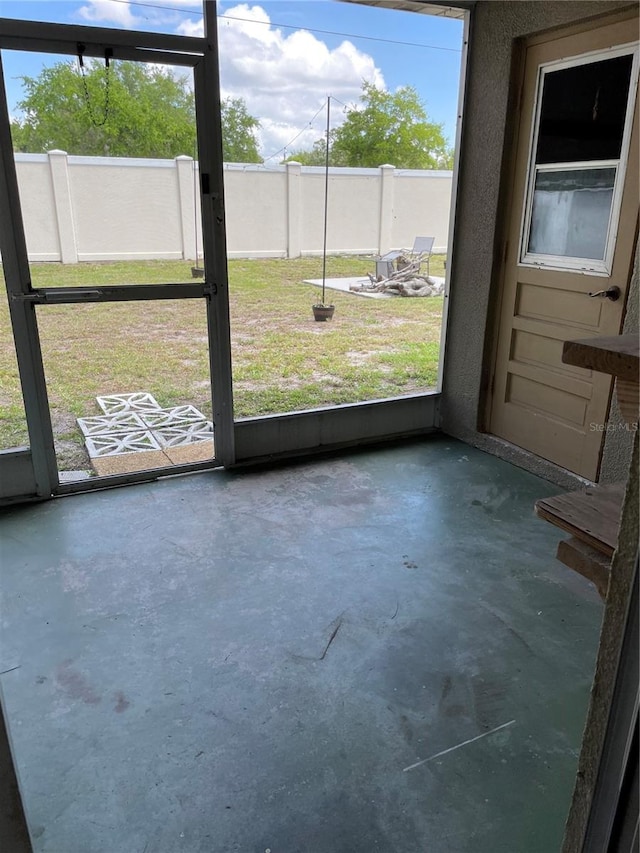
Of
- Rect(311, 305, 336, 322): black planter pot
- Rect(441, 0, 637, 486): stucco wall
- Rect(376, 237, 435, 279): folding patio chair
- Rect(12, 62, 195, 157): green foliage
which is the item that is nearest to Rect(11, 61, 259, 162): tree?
Rect(12, 62, 195, 157): green foliage

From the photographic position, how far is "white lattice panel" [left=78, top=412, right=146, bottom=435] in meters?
3.67

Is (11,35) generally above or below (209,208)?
above

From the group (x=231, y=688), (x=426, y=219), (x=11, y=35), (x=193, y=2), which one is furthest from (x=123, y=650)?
(x=426, y=219)

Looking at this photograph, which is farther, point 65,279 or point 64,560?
point 65,279

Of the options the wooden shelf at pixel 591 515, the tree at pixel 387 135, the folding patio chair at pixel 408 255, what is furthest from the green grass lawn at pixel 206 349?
the wooden shelf at pixel 591 515

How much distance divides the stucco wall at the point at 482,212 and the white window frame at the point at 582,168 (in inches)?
6.5

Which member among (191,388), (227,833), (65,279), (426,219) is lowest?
(227,833)

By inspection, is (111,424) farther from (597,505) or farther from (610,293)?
(597,505)

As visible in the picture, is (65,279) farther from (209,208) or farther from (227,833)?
(227,833)

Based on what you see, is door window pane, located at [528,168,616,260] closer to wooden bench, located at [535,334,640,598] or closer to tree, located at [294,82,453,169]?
tree, located at [294,82,453,169]

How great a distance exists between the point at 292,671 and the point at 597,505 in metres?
1.36

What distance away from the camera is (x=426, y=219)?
193 inches

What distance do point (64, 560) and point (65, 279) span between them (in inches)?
52.2

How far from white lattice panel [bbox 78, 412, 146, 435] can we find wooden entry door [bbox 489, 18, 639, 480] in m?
2.28
